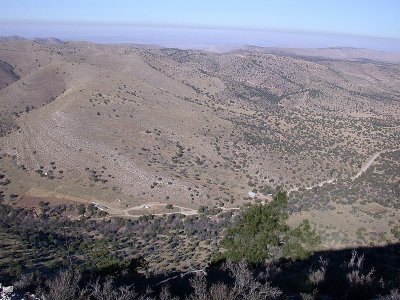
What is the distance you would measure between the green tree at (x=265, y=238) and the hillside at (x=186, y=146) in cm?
878

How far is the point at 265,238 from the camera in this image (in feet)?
54.7

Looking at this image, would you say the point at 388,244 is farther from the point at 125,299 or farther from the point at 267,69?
the point at 267,69

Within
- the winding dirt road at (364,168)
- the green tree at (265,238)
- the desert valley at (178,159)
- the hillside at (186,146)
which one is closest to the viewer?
the green tree at (265,238)

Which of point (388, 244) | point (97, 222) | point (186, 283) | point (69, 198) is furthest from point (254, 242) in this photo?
point (69, 198)

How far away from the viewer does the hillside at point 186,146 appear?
35.3 metres

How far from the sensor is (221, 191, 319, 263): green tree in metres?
16.5

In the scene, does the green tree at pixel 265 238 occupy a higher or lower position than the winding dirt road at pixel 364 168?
higher

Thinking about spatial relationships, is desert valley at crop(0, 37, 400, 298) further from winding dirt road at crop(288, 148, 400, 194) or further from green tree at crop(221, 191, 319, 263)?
green tree at crop(221, 191, 319, 263)

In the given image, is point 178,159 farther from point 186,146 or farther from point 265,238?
point 265,238

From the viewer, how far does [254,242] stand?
16703 millimetres

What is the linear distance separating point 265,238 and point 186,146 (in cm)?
3123

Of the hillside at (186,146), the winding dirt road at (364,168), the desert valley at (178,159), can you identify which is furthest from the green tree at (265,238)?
the winding dirt road at (364,168)

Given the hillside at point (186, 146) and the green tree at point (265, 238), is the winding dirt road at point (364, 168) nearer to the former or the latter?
the hillside at point (186, 146)

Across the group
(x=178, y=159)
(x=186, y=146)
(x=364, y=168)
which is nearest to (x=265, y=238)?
(x=178, y=159)
